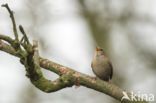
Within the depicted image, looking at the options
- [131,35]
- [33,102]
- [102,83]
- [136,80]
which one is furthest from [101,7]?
[102,83]

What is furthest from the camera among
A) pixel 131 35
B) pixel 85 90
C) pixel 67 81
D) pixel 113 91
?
pixel 131 35

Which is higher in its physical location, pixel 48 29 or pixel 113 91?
pixel 113 91

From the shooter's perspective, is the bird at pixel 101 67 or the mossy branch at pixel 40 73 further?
the bird at pixel 101 67

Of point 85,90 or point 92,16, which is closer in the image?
point 85,90

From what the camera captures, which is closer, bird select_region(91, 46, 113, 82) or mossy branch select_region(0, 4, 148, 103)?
mossy branch select_region(0, 4, 148, 103)

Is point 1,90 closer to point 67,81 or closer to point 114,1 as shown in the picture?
point 114,1

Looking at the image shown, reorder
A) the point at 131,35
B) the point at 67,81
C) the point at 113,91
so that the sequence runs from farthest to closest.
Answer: the point at 131,35 < the point at 113,91 < the point at 67,81

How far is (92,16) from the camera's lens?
28.9 feet

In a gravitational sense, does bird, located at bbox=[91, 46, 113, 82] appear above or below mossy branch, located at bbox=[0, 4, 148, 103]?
below

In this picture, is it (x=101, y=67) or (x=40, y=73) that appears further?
(x=101, y=67)

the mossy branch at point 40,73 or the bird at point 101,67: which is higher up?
the mossy branch at point 40,73

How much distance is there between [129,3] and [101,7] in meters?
0.71

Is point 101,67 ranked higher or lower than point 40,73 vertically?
lower

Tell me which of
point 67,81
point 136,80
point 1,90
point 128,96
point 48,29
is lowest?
point 1,90
